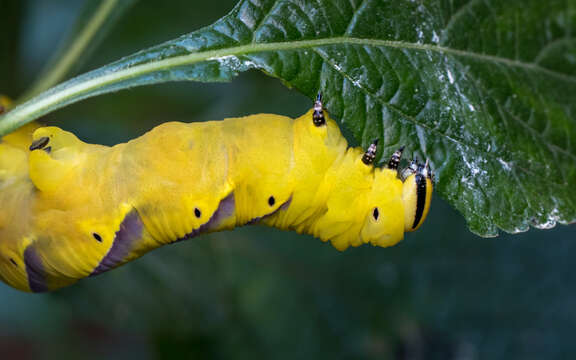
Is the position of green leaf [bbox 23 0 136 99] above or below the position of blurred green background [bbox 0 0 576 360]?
above

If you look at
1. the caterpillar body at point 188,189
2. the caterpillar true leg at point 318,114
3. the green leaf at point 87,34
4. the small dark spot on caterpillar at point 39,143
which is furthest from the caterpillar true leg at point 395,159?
the green leaf at point 87,34

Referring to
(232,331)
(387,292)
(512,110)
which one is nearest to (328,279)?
(387,292)

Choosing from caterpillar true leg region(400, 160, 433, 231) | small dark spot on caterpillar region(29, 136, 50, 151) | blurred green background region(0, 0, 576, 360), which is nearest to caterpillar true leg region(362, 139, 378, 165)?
caterpillar true leg region(400, 160, 433, 231)

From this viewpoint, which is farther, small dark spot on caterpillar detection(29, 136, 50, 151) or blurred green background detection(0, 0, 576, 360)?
blurred green background detection(0, 0, 576, 360)

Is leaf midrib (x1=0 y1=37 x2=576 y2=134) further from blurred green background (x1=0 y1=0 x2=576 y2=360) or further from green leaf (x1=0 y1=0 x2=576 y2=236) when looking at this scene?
blurred green background (x1=0 y1=0 x2=576 y2=360)

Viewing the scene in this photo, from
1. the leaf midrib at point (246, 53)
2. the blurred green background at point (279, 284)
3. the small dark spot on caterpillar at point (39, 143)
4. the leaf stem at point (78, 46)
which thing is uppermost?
the leaf stem at point (78, 46)

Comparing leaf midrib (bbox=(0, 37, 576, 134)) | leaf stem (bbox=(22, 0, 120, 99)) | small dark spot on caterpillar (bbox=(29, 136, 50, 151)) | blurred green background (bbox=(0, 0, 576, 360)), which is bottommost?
blurred green background (bbox=(0, 0, 576, 360))

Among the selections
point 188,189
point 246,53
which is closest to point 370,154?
point 246,53

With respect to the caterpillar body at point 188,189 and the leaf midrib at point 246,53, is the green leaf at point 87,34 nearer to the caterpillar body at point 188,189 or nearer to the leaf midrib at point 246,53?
the caterpillar body at point 188,189
